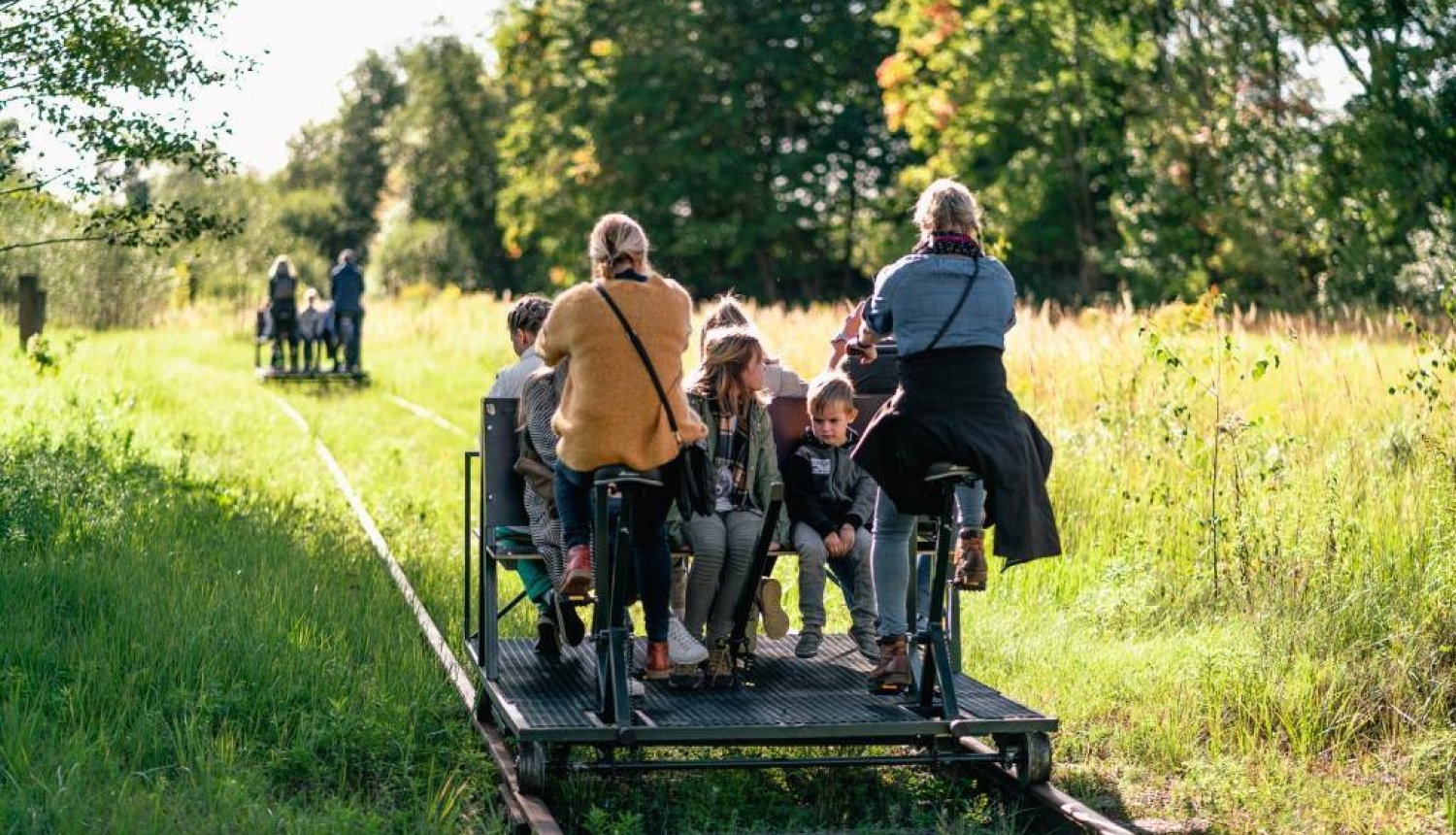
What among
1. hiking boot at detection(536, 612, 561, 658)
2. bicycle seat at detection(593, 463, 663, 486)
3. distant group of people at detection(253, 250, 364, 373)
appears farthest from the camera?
distant group of people at detection(253, 250, 364, 373)

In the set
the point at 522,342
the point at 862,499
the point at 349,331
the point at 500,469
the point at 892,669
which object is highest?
the point at 522,342

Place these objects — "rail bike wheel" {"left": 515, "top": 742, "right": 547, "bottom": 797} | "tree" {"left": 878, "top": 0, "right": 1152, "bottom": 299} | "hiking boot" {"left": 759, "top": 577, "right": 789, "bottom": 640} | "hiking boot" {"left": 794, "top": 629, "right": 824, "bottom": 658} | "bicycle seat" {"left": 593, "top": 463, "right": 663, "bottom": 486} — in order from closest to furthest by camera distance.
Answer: "rail bike wheel" {"left": 515, "top": 742, "right": 547, "bottom": 797}
"bicycle seat" {"left": 593, "top": 463, "right": 663, "bottom": 486}
"hiking boot" {"left": 759, "top": 577, "right": 789, "bottom": 640}
"hiking boot" {"left": 794, "top": 629, "right": 824, "bottom": 658}
"tree" {"left": 878, "top": 0, "right": 1152, "bottom": 299}

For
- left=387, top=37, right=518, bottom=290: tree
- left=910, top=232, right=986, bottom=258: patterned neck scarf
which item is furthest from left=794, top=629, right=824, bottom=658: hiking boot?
left=387, top=37, right=518, bottom=290: tree

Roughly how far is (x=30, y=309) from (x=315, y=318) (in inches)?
287

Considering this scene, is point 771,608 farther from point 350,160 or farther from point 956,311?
point 350,160

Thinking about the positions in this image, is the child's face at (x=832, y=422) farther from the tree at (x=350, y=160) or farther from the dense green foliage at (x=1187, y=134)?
the tree at (x=350, y=160)

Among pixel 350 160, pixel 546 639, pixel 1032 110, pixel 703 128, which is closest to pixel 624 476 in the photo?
pixel 546 639

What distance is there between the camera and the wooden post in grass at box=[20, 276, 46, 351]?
→ 2220 cm

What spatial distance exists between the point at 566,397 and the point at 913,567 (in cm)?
164

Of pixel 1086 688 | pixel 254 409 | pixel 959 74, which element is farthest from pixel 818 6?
pixel 1086 688

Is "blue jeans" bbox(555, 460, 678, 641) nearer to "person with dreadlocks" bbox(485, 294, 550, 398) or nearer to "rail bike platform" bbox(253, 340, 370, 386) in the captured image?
"person with dreadlocks" bbox(485, 294, 550, 398)

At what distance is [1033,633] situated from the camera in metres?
9.70

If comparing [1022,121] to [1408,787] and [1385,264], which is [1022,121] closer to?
[1385,264]

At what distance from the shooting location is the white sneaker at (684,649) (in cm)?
732
